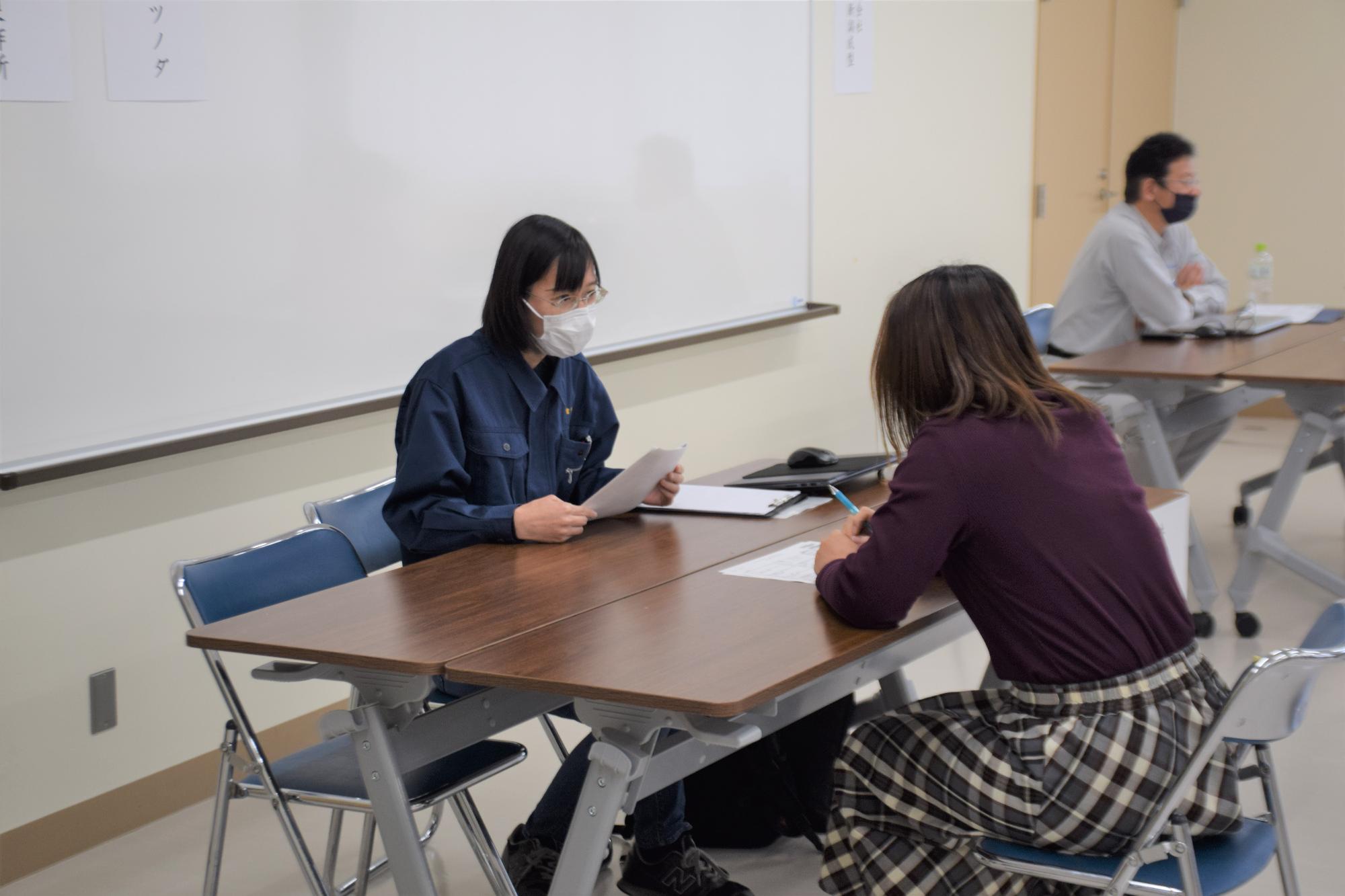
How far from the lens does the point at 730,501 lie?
247cm

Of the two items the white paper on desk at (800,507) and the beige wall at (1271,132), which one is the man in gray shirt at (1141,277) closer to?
the white paper on desk at (800,507)

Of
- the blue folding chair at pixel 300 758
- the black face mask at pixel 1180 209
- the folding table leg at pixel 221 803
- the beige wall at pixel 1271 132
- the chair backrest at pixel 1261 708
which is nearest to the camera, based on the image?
the chair backrest at pixel 1261 708

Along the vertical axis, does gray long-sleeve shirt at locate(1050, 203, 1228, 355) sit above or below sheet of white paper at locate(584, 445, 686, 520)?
above

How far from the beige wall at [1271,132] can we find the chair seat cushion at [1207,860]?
6.30 meters

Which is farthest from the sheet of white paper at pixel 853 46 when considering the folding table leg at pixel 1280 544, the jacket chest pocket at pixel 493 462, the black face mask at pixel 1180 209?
the jacket chest pocket at pixel 493 462

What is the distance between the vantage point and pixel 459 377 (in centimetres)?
230

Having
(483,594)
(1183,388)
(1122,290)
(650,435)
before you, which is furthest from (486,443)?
(1122,290)

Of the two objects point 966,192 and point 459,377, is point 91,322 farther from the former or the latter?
point 966,192

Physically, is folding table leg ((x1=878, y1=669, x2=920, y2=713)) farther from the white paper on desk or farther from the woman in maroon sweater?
the woman in maroon sweater

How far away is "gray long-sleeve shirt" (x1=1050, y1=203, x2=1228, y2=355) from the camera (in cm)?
445

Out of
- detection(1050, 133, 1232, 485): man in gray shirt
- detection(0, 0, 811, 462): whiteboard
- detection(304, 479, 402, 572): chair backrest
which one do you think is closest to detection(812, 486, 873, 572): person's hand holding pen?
detection(304, 479, 402, 572): chair backrest

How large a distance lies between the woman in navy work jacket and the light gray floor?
23 cm

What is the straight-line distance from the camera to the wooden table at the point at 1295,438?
3701mm

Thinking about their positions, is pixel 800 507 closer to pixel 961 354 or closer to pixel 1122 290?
pixel 961 354
